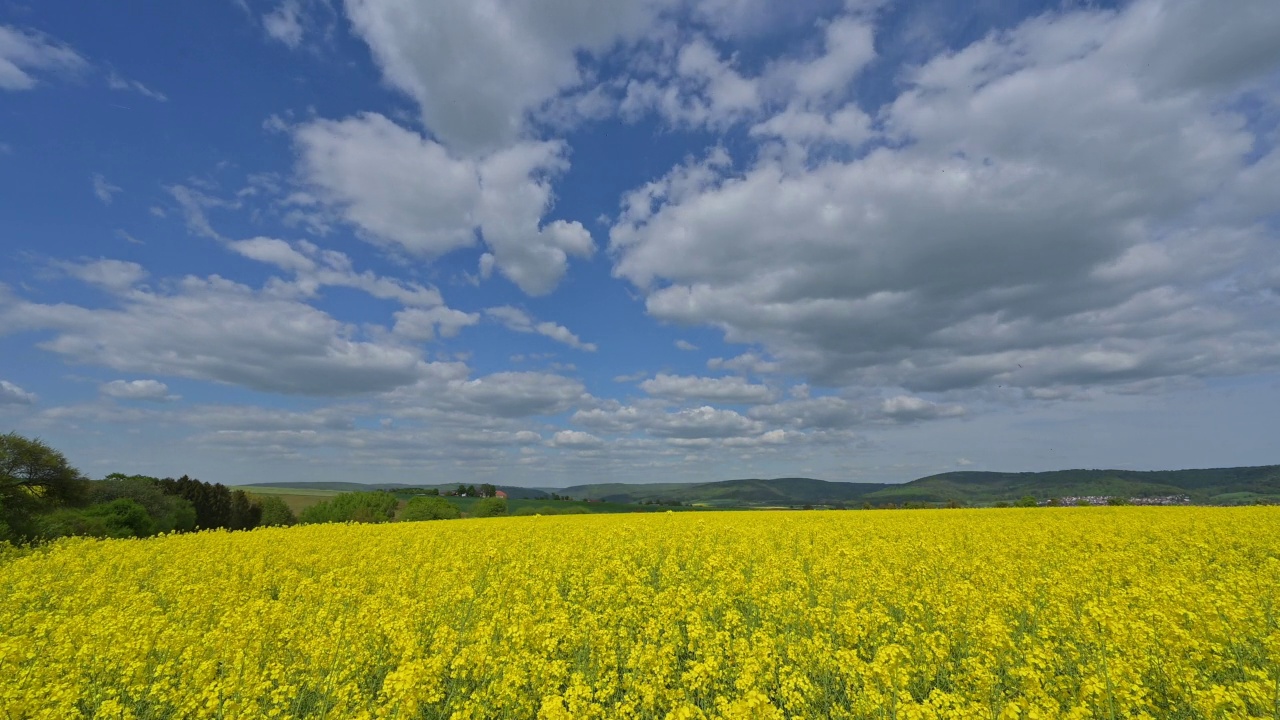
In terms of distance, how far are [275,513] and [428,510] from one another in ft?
106

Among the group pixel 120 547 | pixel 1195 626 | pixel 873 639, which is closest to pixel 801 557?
pixel 873 639

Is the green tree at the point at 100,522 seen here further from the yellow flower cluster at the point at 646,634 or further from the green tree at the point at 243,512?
the green tree at the point at 243,512

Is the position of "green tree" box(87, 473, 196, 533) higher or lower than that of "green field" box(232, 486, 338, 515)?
higher

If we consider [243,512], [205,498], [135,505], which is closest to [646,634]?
[135,505]

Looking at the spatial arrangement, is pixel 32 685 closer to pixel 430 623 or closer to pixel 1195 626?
pixel 430 623

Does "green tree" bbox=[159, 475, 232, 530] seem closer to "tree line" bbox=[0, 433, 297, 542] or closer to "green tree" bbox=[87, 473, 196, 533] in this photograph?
"tree line" bbox=[0, 433, 297, 542]

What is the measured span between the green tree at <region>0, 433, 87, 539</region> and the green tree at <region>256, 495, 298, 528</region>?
42.2 m

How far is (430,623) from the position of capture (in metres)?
10.0

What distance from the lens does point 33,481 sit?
34.7m

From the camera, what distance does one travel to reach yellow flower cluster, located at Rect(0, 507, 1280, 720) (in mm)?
6457

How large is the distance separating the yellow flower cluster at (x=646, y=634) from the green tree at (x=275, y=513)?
235ft

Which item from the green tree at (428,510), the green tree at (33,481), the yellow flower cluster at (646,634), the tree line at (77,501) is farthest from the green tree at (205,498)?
the yellow flower cluster at (646,634)

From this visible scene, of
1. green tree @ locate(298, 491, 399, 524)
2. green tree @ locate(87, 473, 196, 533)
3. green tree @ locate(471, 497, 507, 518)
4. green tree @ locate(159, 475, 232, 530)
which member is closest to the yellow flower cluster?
green tree @ locate(87, 473, 196, 533)

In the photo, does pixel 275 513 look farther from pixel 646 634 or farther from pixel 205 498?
pixel 646 634
